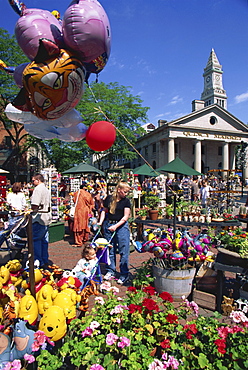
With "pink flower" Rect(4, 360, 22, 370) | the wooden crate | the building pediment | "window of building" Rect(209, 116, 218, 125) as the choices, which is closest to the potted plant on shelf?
the wooden crate

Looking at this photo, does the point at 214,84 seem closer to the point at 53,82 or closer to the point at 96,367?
the point at 53,82

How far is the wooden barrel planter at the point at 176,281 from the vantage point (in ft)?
10.3

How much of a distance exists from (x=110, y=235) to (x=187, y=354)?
231cm

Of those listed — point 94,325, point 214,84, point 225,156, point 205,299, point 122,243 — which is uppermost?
point 214,84

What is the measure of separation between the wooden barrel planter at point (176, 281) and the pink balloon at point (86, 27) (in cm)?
300

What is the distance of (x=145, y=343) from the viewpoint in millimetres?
2047

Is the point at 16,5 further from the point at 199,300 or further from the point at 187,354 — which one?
the point at 199,300

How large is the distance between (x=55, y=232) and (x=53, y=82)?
5.42m

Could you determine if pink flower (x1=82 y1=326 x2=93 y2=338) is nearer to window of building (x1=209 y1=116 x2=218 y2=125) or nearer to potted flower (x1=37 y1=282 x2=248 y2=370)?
potted flower (x1=37 y1=282 x2=248 y2=370)

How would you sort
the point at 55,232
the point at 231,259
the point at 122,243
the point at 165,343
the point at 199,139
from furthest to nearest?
the point at 199,139 < the point at 55,232 < the point at 122,243 < the point at 231,259 < the point at 165,343

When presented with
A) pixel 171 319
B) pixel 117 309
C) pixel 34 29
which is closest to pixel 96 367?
pixel 117 309

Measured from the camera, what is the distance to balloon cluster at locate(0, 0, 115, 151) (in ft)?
8.08

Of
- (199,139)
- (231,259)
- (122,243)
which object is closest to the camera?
(231,259)

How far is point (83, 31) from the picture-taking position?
2467 mm
